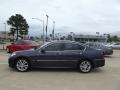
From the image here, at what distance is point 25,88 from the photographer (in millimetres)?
7527

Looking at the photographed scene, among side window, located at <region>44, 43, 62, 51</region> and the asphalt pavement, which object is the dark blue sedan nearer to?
side window, located at <region>44, 43, 62, 51</region>

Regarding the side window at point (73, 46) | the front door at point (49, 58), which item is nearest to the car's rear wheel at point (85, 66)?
the side window at point (73, 46)

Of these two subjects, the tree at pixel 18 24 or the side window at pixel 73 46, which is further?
the tree at pixel 18 24

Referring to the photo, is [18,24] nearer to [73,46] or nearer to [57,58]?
[73,46]

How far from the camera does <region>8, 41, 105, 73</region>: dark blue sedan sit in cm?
1074

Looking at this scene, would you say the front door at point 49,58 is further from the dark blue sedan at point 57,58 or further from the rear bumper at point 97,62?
the rear bumper at point 97,62

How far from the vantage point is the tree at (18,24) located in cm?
7556

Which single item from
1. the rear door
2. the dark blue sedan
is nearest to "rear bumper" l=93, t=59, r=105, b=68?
the dark blue sedan

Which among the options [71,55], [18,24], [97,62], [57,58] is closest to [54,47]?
[57,58]

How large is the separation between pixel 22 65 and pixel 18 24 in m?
66.5

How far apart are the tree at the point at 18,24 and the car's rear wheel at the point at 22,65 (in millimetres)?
66180

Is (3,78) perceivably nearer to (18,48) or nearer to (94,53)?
(94,53)

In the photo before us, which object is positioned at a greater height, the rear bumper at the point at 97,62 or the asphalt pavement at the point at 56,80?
the rear bumper at the point at 97,62

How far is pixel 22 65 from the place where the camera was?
10.8m
